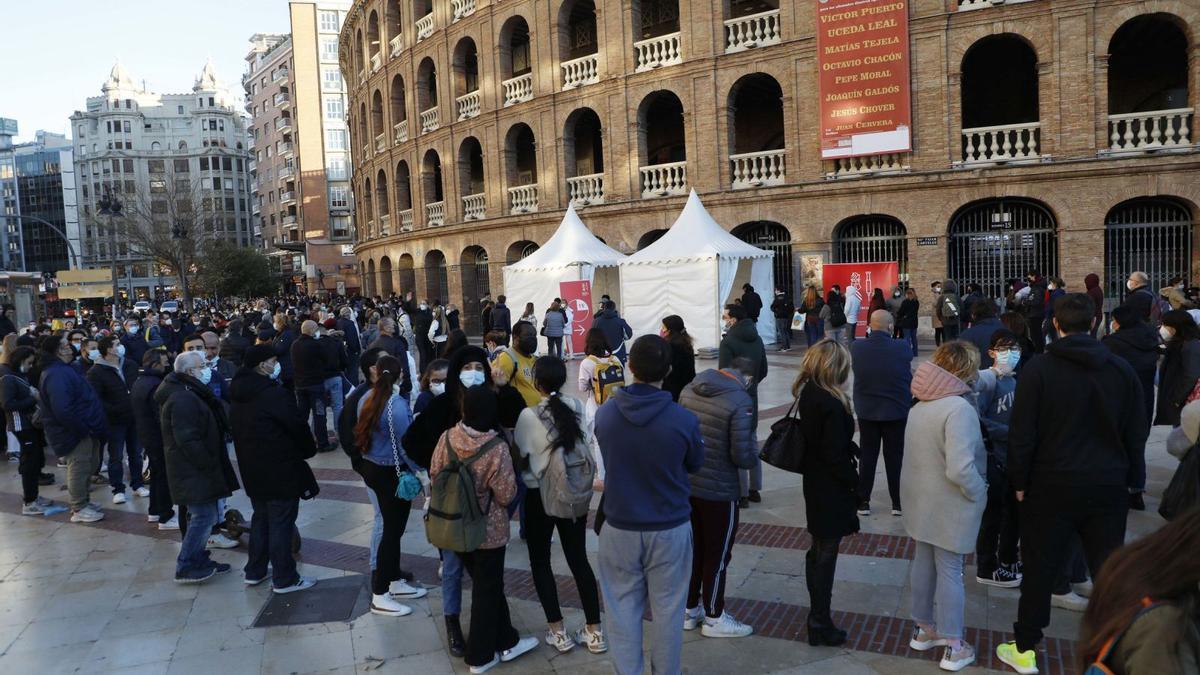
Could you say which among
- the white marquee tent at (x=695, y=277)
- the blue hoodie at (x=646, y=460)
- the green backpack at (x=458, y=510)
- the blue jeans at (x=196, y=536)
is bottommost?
the blue jeans at (x=196, y=536)

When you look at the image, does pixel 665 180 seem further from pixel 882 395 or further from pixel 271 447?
pixel 271 447

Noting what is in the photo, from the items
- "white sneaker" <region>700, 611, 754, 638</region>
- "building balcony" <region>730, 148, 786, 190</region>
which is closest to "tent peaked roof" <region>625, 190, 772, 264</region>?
"building balcony" <region>730, 148, 786, 190</region>

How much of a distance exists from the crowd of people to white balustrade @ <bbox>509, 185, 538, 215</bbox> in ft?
65.5

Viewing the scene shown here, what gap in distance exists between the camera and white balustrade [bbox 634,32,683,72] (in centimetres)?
2227

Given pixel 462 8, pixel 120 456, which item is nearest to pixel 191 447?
pixel 120 456

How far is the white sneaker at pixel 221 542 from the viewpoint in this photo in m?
7.20

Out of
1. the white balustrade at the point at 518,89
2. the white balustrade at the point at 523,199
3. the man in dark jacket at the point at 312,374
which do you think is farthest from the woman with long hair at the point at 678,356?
the white balustrade at the point at 518,89

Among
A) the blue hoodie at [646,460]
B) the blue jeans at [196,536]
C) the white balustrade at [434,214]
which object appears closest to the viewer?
the blue hoodie at [646,460]

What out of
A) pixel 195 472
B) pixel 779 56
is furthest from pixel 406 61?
pixel 195 472

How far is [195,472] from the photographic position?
6.11 metres

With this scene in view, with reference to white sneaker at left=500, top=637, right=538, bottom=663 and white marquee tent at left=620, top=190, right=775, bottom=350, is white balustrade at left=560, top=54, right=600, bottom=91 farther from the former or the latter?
white sneaker at left=500, top=637, right=538, bottom=663

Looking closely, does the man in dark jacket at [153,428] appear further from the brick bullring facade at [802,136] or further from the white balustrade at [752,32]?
the white balustrade at [752,32]

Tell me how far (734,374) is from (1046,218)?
684 inches

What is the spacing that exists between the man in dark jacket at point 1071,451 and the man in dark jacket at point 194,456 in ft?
18.9
